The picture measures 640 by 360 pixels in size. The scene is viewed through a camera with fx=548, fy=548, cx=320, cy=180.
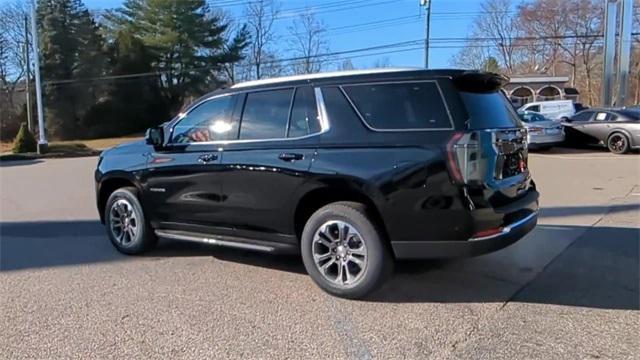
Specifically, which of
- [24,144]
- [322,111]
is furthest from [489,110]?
[24,144]

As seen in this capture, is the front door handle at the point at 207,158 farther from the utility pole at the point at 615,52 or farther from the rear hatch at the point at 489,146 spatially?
the utility pole at the point at 615,52

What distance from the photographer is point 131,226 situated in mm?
6156

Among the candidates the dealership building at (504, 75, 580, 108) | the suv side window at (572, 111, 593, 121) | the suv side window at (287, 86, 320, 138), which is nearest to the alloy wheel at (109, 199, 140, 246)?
the suv side window at (287, 86, 320, 138)

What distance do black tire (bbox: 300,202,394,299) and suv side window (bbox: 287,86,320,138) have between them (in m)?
0.70

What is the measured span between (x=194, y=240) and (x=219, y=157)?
3.15ft

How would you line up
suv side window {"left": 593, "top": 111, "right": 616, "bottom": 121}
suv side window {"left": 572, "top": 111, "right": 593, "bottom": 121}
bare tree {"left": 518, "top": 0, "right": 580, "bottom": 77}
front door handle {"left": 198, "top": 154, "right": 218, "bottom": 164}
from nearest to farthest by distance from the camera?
front door handle {"left": 198, "top": 154, "right": 218, "bottom": 164} < suv side window {"left": 593, "top": 111, "right": 616, "bottom": 121} < suv side window {"left": 572, "top": 111, "right": 593, "bottom": 121} < bare tree {"left": 518, "top": 0, "right": 580, "bottom": 77}

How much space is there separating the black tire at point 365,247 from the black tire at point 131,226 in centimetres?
224

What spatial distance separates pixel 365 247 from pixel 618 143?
16.7 m

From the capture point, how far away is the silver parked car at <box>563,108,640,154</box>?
17.9 metres

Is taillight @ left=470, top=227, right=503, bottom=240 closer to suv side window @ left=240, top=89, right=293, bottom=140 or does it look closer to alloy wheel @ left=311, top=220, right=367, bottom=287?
alloy wheel @ left=311, top=220, right=367, bottom=287

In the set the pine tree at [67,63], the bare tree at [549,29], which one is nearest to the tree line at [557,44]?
the bare tree at [549,29]

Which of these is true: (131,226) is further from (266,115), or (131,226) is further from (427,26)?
(427,26)

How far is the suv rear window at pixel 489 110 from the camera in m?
4.22

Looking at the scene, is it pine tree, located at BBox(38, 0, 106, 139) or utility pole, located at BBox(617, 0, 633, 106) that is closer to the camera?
utility pole, located at BBox(617, 0, 633, 106)
